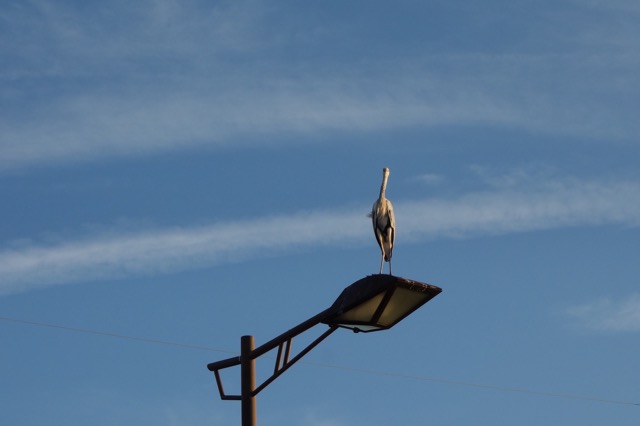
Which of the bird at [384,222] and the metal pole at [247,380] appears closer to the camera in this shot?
the metal pole at [247,380]

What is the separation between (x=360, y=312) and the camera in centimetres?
858

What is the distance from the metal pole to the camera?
8898 millimetres

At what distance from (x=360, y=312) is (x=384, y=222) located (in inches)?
191

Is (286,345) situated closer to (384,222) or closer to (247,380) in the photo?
(247,380)

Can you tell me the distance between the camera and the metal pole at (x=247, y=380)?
8898 millimetres

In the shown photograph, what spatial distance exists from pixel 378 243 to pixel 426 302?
15.8 feet

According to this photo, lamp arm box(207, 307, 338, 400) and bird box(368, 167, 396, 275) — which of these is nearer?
lamp arm box(207, 307, 338, 400)

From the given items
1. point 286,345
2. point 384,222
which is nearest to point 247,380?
point 286,345

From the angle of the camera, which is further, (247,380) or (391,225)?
(391,225)

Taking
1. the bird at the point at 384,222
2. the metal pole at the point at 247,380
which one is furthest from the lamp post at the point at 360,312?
the bird at the point at 384,222

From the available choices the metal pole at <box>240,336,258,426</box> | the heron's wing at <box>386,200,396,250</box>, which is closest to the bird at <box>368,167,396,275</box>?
the heron's wing at <box>386,200,396,250</box>

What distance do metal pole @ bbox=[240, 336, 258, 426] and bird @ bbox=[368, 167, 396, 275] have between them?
433 centimetres

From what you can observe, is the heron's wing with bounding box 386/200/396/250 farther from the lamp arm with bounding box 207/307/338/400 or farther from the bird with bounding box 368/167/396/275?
the lamp arm with bounding box 207/307/338/400

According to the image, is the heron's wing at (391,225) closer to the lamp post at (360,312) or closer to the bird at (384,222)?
the bird at (384,222)
